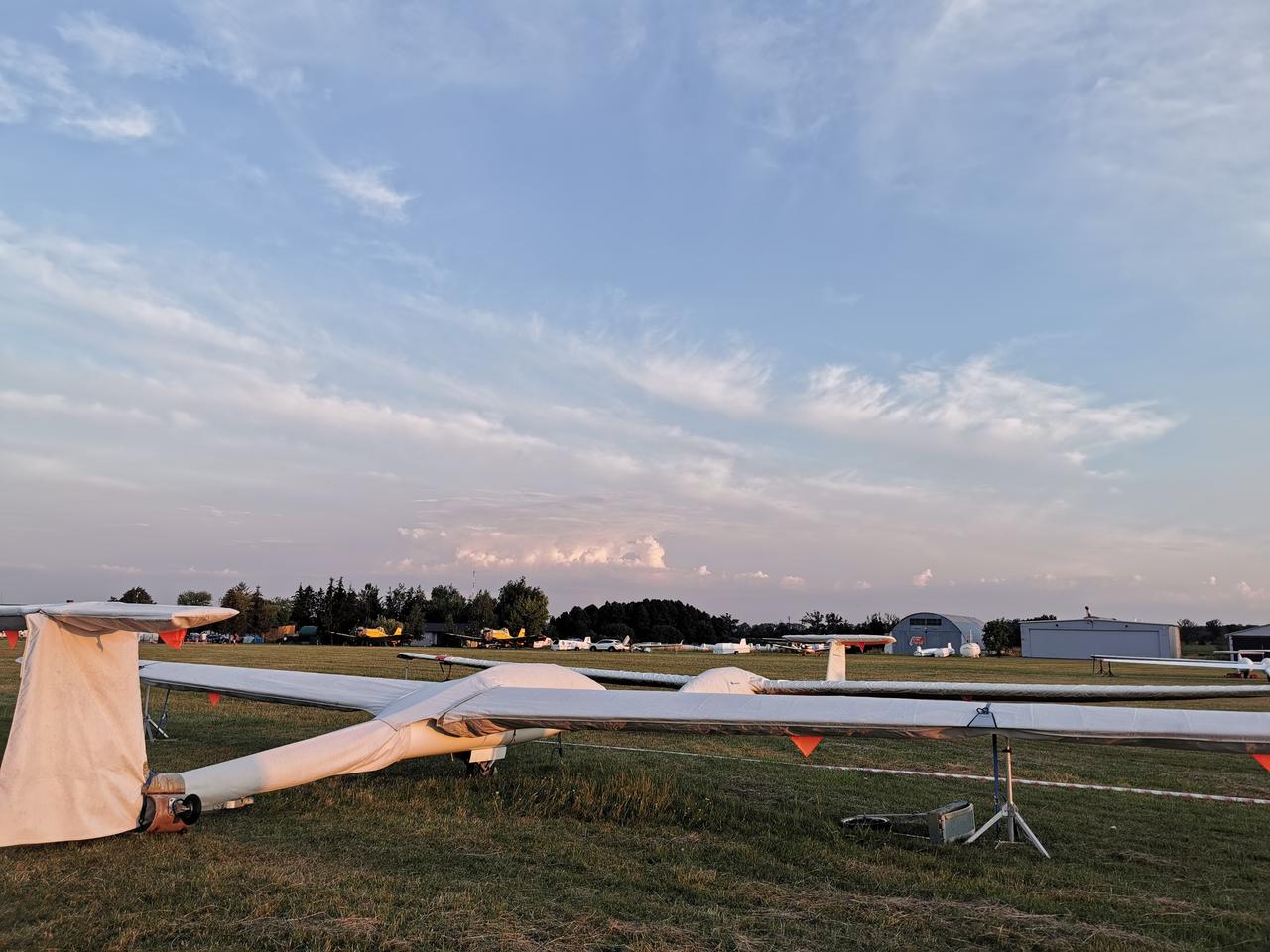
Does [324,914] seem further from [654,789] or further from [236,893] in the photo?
[654,789]

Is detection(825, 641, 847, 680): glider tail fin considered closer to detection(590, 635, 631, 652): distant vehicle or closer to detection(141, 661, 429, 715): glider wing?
detection(141, 661, 429, 715): glider wing

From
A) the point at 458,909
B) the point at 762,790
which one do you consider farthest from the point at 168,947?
the point at 762,790

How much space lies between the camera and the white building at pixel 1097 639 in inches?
2721

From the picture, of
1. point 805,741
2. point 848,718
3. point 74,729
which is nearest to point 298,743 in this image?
point 74,729

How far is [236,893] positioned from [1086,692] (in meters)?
8.23

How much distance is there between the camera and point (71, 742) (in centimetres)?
591

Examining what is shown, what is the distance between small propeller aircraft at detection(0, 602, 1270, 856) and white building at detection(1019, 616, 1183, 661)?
70526mm

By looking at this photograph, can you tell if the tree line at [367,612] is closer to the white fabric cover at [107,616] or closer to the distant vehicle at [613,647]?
the distant vehicle at [613,647]

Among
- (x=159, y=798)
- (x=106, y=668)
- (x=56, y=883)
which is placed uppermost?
(x=106, y=668)

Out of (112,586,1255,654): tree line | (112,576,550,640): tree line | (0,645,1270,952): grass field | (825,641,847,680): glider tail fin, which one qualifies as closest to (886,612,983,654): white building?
(112,586,1255,654): tree line

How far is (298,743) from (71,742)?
1597 millimetres

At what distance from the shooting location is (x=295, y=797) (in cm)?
816

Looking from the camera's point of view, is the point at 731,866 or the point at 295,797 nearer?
the point at 731,866

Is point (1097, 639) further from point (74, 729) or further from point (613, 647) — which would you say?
point (74, 729)
